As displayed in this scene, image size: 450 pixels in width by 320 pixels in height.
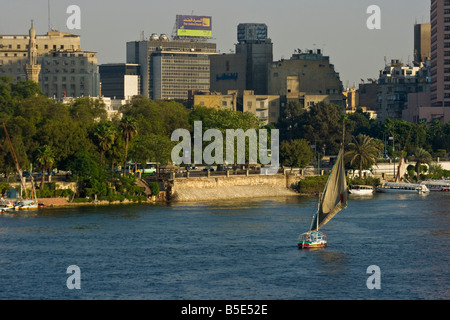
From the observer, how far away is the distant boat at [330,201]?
9519 centimetres

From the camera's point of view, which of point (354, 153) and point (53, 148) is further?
point (354, 153)

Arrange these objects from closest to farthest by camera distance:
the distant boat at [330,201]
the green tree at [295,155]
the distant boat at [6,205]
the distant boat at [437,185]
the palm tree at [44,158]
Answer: the distant boat at [330,201], the distant boat at [6,205], the palm tree at [44,158], the green tree at [295,155], the distant boat at [437,185]

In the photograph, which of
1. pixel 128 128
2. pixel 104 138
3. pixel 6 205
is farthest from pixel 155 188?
pixel 6 205

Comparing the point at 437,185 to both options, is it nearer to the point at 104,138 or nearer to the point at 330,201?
the point at 104,138

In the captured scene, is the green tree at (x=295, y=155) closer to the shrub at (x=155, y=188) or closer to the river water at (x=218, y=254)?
the shrub at (x=155, y=188)

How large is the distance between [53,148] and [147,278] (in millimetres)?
63716

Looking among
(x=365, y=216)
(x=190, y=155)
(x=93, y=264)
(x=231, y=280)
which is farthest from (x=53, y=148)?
(x=231, y=280)

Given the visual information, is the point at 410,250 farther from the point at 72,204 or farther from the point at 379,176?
the point at 379,176

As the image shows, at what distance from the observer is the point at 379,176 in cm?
18325

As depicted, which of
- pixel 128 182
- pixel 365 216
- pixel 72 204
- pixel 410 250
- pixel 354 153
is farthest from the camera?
pixel 354 153

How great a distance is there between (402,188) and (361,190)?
35.7 feet

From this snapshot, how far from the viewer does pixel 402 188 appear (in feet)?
561

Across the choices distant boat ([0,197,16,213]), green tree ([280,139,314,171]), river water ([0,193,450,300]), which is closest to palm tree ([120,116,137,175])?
river water ([0,193,450,300])

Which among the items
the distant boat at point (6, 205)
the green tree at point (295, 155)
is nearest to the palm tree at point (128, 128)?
the distant boat at point (6, 205)
